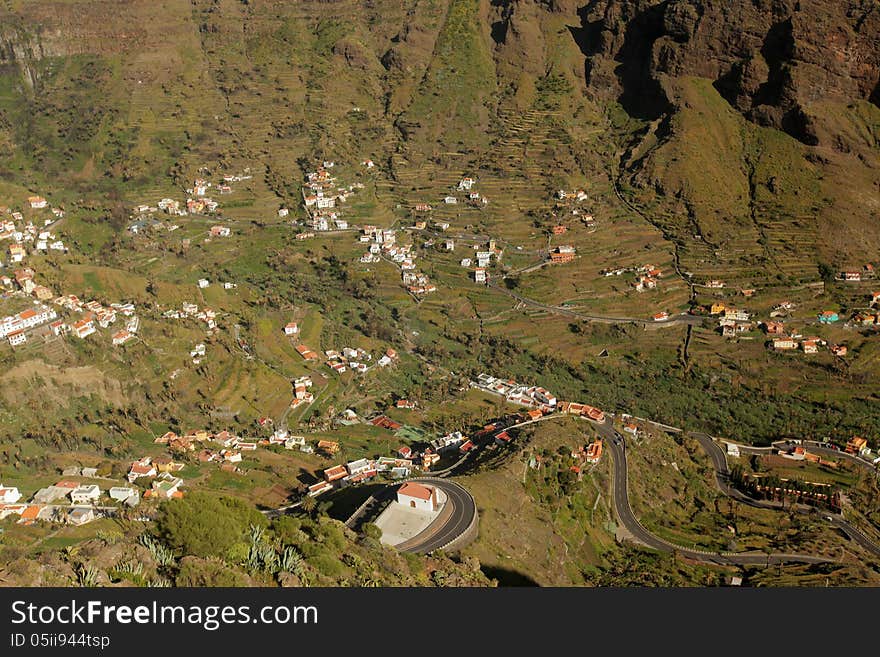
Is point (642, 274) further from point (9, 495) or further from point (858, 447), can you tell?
point (9, 495)

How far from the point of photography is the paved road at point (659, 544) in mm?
36188

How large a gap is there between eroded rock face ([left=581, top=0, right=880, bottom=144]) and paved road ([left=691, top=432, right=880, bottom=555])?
3692 centimetres

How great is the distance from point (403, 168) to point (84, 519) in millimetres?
57296

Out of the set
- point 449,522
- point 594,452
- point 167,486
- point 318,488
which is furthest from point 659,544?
point 167,486

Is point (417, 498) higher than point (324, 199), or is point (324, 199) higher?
point (324, 199)

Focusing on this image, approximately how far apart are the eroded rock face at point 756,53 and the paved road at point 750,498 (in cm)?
3692

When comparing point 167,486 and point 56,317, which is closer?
point 167,486

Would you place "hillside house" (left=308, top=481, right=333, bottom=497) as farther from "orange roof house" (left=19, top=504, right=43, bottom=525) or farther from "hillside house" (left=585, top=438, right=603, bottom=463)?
"hillside house" (left=585, top=438, right=603, bottom=463)

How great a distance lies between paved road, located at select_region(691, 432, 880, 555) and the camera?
128ft

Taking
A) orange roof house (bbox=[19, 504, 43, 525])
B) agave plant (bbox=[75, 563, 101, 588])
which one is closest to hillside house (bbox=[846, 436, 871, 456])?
agave plant (bbox=[75, 563, 101, 588])

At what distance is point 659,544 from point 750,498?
8495mm

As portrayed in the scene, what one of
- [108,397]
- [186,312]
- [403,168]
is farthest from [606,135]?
[108,397]

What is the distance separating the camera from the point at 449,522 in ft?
106

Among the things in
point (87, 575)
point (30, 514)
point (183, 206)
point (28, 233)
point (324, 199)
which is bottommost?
point (30, 514)
